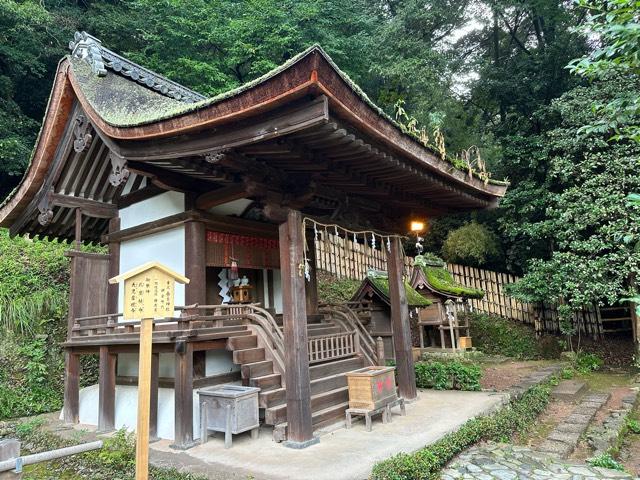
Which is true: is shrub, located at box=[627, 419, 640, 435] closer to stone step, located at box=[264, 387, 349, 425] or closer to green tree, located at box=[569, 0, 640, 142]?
stone step, located at box=[264, 387, 349, 425]

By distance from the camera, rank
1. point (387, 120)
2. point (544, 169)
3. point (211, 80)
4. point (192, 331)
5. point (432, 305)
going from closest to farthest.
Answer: point (387, 120), point (192, 331), point (432, 305), point (544, 169), point (211, 80)

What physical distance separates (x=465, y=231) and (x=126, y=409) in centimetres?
1268

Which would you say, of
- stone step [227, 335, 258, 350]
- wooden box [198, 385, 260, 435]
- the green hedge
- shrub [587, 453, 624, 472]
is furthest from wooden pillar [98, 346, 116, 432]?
shrub [587, 453, 624, 472]

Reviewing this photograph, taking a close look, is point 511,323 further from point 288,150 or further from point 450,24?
point 288,150

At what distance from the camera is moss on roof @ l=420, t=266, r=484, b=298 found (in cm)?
1195

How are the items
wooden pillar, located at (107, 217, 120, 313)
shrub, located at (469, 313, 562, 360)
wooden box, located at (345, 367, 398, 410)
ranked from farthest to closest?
1. shrub, located at (469, 313, 562, 360)
2. wooden pillar, located at (107, 217, 120, 313)
3. wooden box, located at (345, 367, 398, 410)

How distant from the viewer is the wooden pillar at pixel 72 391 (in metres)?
7.66

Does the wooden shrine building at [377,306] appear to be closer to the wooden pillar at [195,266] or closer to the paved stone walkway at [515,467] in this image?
the wooden pillar at [195,266]

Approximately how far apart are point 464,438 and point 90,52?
9003 millimetres

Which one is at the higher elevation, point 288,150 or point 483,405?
point 288,150

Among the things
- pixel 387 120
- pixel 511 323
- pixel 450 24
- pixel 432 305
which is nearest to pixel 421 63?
pixel 450 24

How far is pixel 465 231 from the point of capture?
15.9 m

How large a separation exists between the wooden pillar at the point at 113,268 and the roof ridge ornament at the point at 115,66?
283 cm

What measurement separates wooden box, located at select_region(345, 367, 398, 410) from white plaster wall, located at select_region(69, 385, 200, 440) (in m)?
2.35
